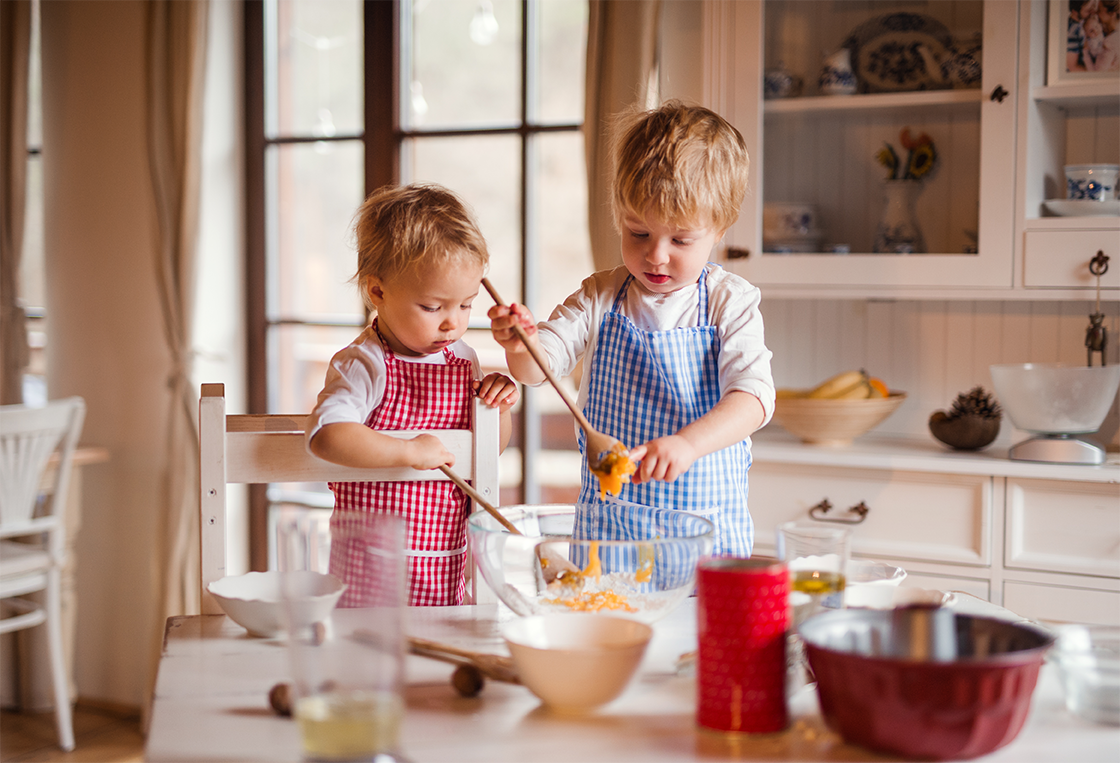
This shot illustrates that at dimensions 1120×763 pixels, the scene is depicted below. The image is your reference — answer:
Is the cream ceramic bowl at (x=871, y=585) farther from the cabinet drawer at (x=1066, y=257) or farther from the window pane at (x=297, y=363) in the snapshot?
→ the window pane at (x=297, y=363)

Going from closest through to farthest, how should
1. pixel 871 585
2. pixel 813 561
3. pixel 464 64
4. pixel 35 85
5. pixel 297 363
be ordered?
pixel 813 561 < pixel 871 585 < pixel 464 64 < pixel 297 363 < pixel 35 85

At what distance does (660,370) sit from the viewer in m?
1.33

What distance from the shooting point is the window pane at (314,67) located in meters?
2.80

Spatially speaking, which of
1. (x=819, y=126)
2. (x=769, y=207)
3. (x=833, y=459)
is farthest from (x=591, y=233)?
(x=833, y=459)

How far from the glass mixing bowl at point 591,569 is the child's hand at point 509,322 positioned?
0.82ft

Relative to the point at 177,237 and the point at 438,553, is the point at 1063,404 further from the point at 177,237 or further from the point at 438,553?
the point at 177,237

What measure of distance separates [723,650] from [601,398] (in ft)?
2.29

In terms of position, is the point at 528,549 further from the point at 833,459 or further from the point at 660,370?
the point at 833,459

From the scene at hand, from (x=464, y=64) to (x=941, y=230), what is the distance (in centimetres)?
133

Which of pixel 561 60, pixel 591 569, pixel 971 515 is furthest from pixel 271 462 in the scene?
pixel 561 60

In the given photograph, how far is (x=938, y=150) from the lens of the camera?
6.77 feet

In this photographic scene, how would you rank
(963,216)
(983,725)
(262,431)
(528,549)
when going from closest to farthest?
(983,725) < (528,549) < (262,431) < (963,216)

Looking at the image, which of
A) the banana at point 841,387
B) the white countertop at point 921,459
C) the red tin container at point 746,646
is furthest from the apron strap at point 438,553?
the banana at point 841,387

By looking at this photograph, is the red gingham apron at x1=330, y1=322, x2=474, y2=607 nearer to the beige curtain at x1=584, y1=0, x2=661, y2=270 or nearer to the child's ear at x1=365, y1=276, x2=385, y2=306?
the child's ear at x1=365, y1=276, x2=385, y2=306
